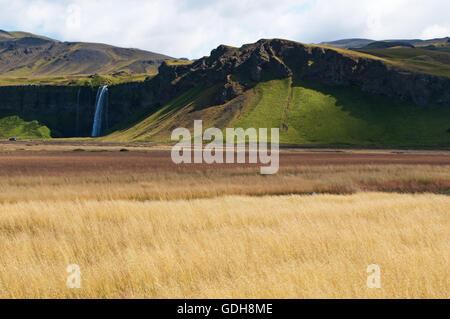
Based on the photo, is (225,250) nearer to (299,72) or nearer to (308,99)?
(308,99)

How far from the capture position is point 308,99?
6019 inches

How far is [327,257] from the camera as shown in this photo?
376 inches

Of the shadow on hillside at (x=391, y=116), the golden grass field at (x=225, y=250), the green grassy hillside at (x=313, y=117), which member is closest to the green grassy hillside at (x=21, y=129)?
the green grassy hillside at (x=313, y=117)

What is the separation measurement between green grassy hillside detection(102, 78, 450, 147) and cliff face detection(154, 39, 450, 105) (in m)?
3.90

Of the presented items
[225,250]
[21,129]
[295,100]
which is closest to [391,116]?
[295,100]

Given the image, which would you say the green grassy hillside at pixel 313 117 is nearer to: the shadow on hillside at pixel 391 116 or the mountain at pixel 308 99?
the shadow on hillside at pixel 391 116

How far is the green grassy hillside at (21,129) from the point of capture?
182 metres

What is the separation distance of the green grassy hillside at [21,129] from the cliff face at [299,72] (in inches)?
2302

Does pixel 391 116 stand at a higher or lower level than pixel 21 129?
higher

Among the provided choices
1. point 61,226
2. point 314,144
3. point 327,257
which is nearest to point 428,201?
point 327,257

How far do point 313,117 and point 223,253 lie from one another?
137 meters

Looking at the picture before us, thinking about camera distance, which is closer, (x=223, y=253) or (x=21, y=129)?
(x=223, y=253)

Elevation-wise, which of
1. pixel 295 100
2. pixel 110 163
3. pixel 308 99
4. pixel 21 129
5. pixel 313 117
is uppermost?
pixel 308 99
